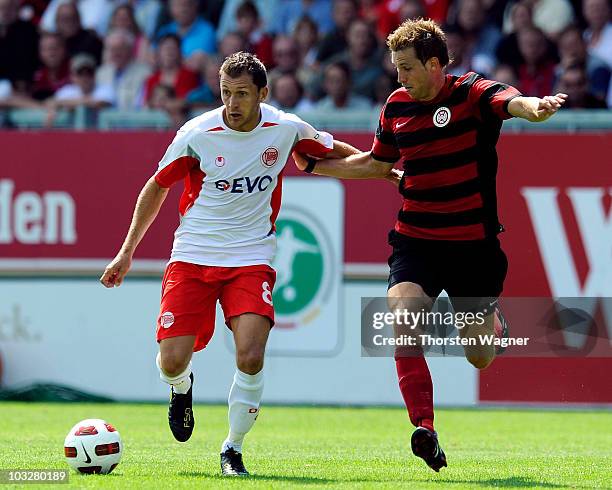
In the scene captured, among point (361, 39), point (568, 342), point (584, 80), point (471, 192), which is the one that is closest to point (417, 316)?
point (471, 192)

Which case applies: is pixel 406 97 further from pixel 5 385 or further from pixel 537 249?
pixel 5 385

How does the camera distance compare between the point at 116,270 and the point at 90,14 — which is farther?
the point at 90,14

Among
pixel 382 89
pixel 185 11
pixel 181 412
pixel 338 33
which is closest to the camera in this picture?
pixel 181 412

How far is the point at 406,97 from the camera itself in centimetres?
792

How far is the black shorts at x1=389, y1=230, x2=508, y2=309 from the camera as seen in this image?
7887 millimetres

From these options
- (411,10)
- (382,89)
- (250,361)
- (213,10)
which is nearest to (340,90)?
(382,89)

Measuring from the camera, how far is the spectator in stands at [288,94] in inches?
574

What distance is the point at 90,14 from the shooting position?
17.4 metres

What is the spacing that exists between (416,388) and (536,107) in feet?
5.73

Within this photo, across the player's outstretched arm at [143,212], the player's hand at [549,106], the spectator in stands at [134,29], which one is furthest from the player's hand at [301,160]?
the spectator in stands at [134,29]

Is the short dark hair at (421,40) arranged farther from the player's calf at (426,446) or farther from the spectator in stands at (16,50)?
the spectator in stands at (16,50)

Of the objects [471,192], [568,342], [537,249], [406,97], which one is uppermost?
[406,97]

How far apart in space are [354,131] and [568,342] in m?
3.08

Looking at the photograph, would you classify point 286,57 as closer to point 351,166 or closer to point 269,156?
point 351,166
